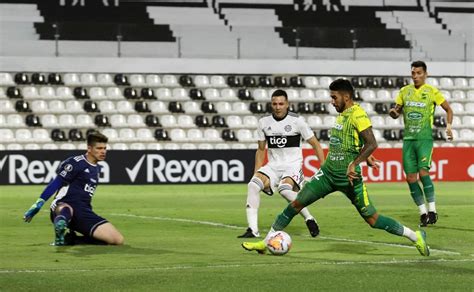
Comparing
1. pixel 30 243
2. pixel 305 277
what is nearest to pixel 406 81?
→ pixel 30 243

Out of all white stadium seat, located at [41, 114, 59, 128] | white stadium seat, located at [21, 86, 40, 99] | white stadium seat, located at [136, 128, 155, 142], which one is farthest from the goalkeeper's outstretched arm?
white stadium seat, located at [21, 86, 40, 99]

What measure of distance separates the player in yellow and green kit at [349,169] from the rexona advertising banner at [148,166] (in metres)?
19.3

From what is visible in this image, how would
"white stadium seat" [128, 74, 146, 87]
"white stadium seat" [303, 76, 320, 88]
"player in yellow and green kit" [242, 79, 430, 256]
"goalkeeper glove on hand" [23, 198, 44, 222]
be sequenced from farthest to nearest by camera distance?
"white stadium seat" [303, 76, 320, 88] < "white stadium seat" [128, 74, 146, 87] < "goalkeeper glove on hand" [23, 198, 44, 222] < "player in yellow and green kit" [242, 79, 430, 256]

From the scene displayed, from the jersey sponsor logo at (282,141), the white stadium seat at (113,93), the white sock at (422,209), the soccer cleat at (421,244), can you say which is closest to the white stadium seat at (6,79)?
the white stadium seat at (113,93)

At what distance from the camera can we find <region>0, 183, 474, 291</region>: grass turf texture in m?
9.65

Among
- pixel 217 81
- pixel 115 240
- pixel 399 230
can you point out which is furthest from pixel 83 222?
pixel 217 81

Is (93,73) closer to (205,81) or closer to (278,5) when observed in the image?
(205,81)

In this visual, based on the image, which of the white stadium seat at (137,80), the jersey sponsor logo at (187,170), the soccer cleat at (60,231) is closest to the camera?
the soccer cleat at (60,231)

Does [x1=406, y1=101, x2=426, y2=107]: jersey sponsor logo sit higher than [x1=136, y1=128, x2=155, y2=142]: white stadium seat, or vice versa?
[x1=406, y1=101, x2=426, y2=107]: jersey sponsor logo

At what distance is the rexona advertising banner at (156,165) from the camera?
3058 cm

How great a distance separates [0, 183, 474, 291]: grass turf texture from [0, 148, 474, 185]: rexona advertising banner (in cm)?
945

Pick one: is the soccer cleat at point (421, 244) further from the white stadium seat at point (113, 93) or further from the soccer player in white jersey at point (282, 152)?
the white stadium seat at point (113, 93)

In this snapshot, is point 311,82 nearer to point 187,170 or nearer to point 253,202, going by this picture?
point 187,170

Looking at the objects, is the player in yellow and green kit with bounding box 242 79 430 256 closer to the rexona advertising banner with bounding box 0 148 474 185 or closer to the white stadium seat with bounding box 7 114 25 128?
the rexona advertising banner with bounding box 0 148 474 185
